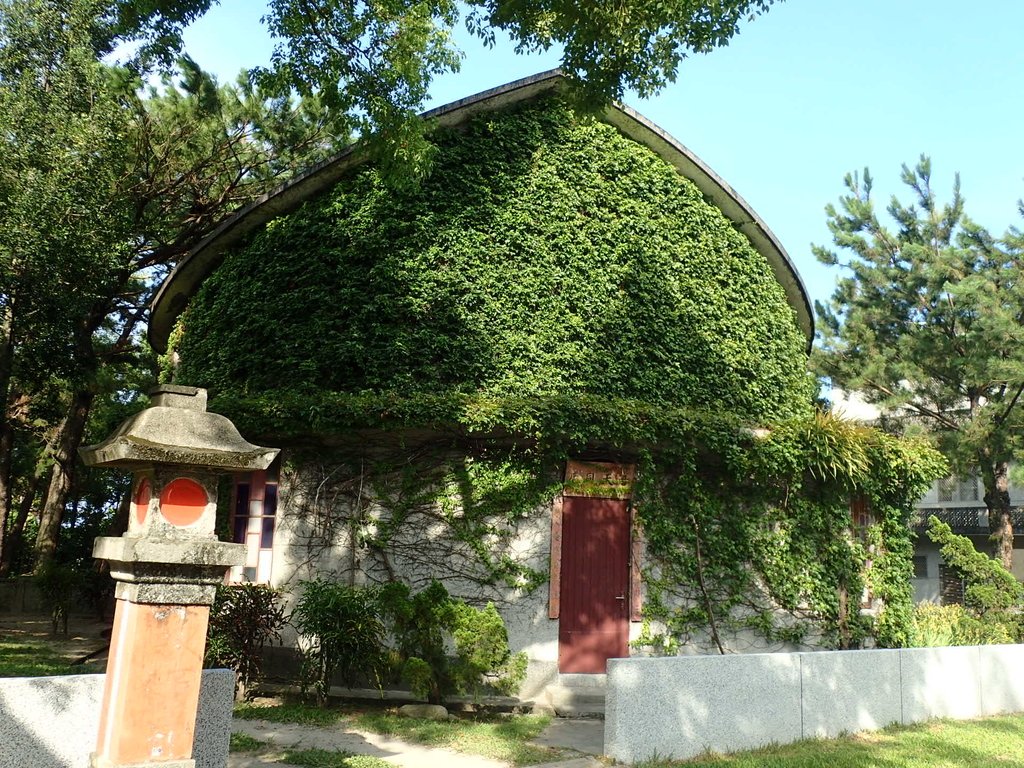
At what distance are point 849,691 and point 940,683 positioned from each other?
2064 mm

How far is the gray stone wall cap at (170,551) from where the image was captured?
4926 mm

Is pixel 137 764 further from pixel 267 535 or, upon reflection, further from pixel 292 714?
pixel 267 535

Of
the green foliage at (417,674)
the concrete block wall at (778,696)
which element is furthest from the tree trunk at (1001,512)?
the green foliage at (417,674)

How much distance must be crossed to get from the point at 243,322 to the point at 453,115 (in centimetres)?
443

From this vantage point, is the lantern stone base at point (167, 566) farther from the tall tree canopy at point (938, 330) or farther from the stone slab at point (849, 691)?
the tall tree canopy at point (938, 330)

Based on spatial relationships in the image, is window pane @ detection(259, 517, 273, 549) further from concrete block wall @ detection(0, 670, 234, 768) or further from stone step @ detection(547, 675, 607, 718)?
concrete block wall @ detection(0, 670, 234, 768)

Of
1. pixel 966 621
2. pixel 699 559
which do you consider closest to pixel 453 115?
pixel 699 559

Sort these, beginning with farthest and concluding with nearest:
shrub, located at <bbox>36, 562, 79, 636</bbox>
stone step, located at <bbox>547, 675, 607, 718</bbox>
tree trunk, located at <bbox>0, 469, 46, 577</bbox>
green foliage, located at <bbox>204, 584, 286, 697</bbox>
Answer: tree trunk, located at <bbox>0, 469, 46, 577</bbox>
shrub, located at <bbox>36, 562, 79, 636</bbox>
stone step, located at <bbox>547, 675, 607, 718</bbox>
green foliage, located at <bbox>204, 584, 286, 697</bbox>

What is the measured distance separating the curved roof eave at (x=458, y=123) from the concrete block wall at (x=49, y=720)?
858 centimetres

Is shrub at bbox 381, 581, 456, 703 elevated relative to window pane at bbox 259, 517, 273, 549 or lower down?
lower down

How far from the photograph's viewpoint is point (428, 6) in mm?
11430

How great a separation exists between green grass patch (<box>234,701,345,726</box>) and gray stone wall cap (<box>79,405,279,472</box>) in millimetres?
4376

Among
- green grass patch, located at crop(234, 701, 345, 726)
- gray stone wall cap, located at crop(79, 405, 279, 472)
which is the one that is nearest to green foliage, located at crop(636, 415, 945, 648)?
green grass patch, located at crop(234, 701, 345, 726)

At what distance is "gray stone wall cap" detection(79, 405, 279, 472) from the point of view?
5062 millimetres
